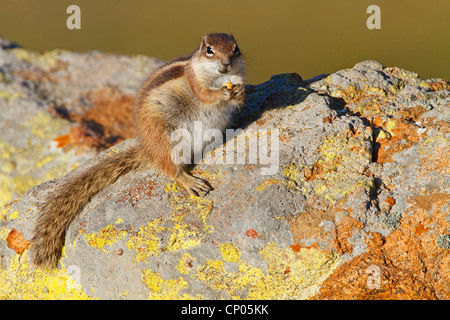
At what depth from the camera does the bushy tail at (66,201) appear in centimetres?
381

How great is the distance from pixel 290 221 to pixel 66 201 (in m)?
1.98

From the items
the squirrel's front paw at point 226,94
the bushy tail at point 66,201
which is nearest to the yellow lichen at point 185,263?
the bushy tail at point 66,201

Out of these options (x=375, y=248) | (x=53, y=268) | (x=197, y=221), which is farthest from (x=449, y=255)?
(x=53, y=268)

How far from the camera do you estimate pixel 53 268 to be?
12.6 ft

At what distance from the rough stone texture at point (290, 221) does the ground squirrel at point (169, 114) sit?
0.42 feet

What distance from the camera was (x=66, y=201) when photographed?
4.08 metres

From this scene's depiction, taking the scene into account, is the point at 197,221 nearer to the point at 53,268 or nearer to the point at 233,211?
the point at 233,211

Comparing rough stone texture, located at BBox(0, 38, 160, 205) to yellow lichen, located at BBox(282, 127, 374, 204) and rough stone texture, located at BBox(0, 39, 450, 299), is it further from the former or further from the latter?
yellow lichen, located at BBox(282, 127, 374, 204)

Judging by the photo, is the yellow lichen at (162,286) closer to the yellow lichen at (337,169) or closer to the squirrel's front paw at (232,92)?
the yellow lichen at (337,169)

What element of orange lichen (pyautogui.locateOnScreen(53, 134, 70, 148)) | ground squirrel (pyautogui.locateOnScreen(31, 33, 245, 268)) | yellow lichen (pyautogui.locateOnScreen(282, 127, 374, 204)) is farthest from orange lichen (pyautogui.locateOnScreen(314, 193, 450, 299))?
orange lichen (pyautogui.locateOnScreen(53, 134, 70, 148))

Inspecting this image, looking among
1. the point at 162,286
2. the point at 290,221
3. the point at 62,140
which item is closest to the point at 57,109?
the point at 62,140

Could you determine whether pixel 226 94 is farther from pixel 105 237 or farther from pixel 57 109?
pixel 57 109

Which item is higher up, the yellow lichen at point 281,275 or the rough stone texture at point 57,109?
the rough stone texture at point 57,109

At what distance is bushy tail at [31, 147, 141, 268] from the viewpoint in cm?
381
